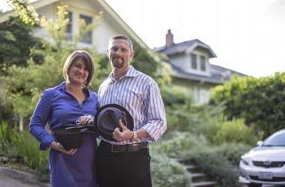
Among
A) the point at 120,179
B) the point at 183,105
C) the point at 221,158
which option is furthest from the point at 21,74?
the point at 183,105

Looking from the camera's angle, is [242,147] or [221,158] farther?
[242,147]

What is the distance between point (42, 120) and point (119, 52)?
2.55 feet

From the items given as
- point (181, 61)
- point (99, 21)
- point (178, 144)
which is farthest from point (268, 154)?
point (181, 61)

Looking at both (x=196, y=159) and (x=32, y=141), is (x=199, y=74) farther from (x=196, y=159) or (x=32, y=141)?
(x=32, y=141)

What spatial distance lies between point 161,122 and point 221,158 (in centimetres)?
888

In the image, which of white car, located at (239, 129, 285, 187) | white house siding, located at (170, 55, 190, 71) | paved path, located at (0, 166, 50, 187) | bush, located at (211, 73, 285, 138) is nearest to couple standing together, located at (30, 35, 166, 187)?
paved path, located at (0, 166, 50, 187)

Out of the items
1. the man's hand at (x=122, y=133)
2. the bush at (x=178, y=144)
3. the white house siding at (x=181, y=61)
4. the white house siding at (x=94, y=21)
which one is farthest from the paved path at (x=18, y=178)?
the white house siding at (x=181, y=61)

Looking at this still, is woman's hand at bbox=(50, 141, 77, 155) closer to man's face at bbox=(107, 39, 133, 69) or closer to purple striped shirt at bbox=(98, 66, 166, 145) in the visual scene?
purple striped shirt at bbox=(98, 66, 166, 145)

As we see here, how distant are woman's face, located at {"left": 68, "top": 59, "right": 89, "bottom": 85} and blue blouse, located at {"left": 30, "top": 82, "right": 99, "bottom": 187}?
14 cm

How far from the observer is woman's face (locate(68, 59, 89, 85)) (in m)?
3.55

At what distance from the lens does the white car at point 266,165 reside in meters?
10.1

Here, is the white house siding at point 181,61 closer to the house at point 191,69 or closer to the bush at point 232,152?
the house at point 191,69

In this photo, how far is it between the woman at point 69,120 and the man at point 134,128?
113 millimetres

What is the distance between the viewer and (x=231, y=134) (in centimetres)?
1505
